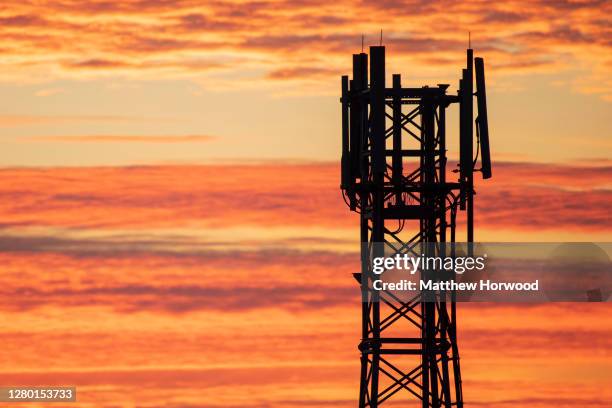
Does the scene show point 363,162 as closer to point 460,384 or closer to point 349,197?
point 349,197

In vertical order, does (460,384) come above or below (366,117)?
below

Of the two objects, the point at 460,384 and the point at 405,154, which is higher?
the point at 405,154

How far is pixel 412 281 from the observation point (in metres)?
124

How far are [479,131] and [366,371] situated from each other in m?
9.63

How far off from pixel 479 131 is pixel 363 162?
437 cm

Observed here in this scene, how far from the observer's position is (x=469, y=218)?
121m

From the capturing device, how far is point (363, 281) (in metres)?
123

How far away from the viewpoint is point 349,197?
123 m

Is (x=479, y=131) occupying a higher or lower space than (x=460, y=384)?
higher

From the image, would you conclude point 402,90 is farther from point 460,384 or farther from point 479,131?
point 460,384

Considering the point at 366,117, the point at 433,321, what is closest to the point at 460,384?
the point at 433,321

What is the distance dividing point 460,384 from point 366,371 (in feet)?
A: 11.3

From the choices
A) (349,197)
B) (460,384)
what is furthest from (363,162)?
(460,384)

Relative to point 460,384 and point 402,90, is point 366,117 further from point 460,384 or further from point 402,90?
point 460,384
